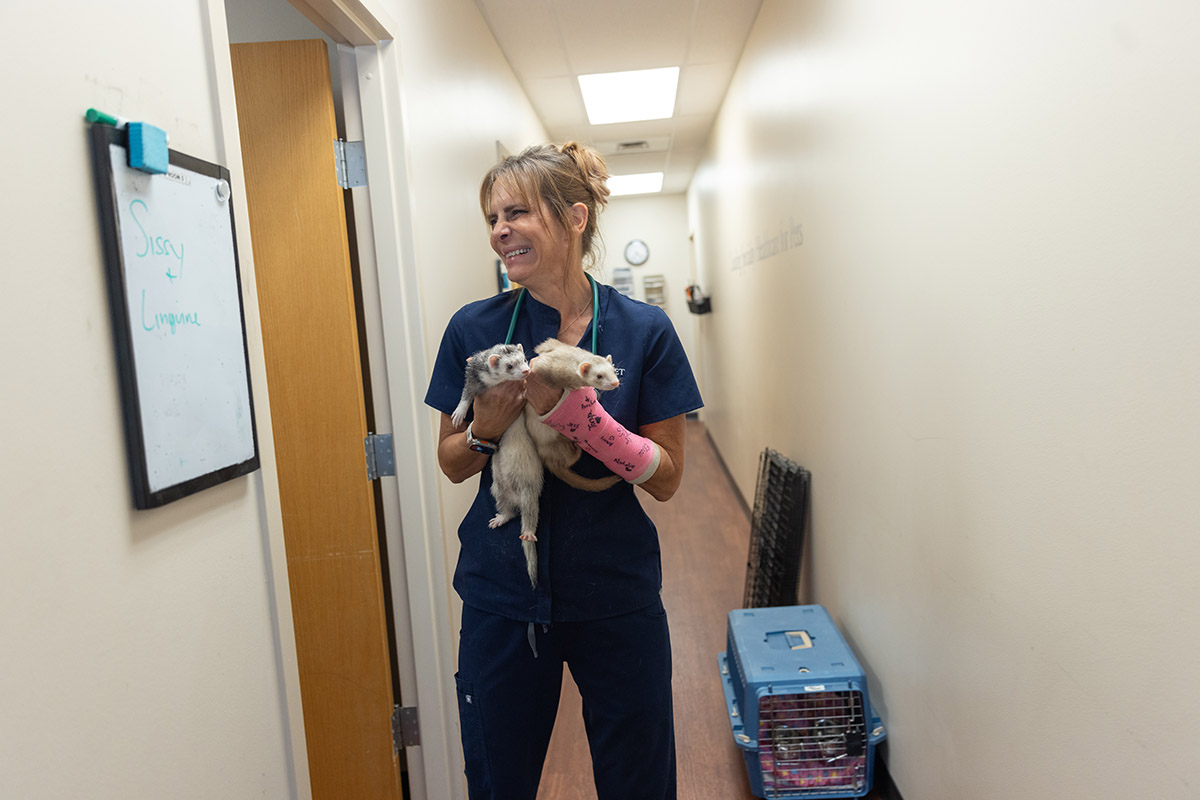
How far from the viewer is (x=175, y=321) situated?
38.2 inches

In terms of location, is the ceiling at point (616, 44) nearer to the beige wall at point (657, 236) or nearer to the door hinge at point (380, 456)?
the door hinge at point (380, 456)

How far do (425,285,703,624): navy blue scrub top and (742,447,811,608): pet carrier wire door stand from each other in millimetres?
1999

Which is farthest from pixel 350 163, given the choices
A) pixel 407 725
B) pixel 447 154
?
pixel 407 725

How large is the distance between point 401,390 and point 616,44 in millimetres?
2731

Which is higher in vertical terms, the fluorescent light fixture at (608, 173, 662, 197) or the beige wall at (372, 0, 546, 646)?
the fluorescent light fixture at (608, 173, 662, 197)

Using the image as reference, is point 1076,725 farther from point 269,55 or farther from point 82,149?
point 269,55

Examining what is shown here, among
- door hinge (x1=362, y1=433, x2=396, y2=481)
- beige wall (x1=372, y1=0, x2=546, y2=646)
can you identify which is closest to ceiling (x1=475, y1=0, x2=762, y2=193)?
beige wall (x1=372, y1=0, x2=546, y2=646)

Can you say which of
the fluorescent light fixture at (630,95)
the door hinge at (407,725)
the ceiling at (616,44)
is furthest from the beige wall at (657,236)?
the door hinge at (407,725)

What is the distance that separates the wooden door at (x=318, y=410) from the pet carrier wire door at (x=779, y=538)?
1800 mm

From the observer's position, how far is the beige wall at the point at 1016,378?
976 millimetres

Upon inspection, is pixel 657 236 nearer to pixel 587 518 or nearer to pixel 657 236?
pixel 657 236

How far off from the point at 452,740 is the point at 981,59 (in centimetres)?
215

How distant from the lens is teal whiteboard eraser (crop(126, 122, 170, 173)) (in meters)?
0.90

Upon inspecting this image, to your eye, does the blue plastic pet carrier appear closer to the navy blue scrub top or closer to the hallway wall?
the navy blue scrub top
